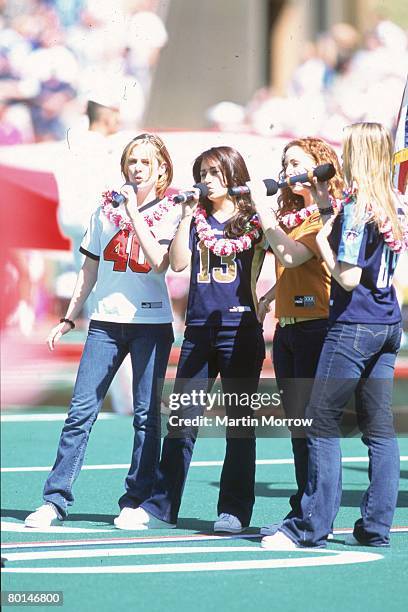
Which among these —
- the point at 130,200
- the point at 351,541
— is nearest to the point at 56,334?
the point at 130,200

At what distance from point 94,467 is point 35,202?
15.6 feet

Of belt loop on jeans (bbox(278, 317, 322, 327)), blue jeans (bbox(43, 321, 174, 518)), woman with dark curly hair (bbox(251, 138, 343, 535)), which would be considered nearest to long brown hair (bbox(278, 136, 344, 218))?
woman with dark curly hair (bbox(251, 138, 343, 535))

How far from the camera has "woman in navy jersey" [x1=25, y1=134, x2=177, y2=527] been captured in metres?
5.56

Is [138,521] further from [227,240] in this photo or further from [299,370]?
[227,240]

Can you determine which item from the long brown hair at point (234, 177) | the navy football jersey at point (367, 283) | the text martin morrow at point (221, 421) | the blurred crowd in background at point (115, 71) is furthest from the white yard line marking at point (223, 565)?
the blurred crowd in background at point (115, 71)

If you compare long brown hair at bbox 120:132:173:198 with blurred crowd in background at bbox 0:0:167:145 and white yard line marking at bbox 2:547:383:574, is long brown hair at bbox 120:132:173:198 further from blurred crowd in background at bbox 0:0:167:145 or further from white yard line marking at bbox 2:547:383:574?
blurred crowd in background at bbox 0:0:167:145

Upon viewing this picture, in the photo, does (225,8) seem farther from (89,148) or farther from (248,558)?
(248,558)

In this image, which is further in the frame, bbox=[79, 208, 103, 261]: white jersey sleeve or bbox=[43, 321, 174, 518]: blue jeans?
bbox=[79, 208, 103, 261]: white jersey sleeve

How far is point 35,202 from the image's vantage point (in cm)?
1163

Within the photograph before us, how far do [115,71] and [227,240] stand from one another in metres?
4.08

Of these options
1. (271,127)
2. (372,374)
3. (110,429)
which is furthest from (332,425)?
(271,127)

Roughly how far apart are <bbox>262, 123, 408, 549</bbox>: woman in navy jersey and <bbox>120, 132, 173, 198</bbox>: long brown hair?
2.64 feet

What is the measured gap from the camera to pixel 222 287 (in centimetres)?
536

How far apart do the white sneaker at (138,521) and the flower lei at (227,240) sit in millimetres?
1085
